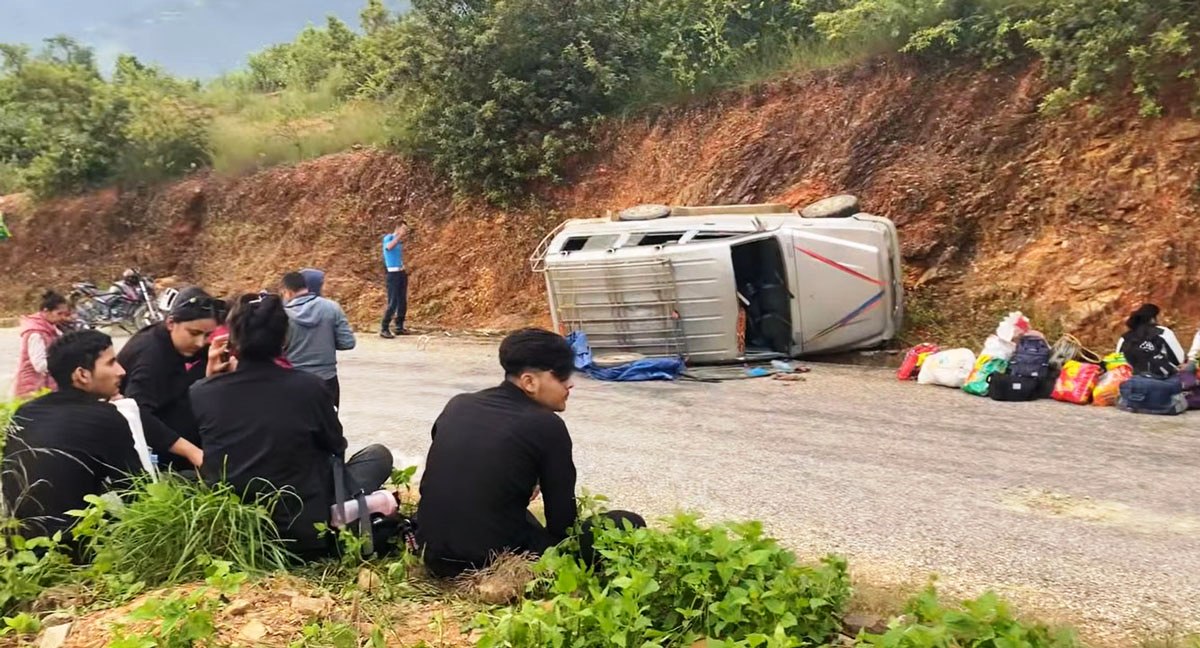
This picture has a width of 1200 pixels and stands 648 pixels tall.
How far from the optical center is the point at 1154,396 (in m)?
7.70

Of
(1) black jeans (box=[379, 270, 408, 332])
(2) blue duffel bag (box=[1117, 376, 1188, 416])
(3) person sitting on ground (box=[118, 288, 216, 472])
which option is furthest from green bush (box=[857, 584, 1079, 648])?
(1) black jeans (box=[379, 270, 408, 332])

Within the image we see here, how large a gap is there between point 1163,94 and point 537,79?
10.0 metres

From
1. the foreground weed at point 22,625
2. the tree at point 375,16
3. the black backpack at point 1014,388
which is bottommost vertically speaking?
the black backpack at point 1014,388

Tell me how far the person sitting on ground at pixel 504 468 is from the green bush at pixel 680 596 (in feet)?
0.75

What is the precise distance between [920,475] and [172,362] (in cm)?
494

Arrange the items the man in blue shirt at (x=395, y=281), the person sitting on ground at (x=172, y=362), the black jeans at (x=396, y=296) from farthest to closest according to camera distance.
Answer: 1. the black jeans at (x=396, y=296)
2. the man in blue shirt at (x=395, y=281)
3. the person sitting on ground at (x=172, y=362)

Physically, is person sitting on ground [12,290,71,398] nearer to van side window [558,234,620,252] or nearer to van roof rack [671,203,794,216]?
van side window [558,234,620,252]

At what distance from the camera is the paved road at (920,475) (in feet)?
14.3

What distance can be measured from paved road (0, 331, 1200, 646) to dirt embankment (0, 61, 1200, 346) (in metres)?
2.99

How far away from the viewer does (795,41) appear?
15.8 m

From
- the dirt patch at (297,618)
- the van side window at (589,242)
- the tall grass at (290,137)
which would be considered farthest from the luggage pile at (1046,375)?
the tall grass at (290,137)

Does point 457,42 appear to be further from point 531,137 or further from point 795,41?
point 795,41

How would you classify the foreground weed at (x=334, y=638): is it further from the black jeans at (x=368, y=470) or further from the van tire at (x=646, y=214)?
the van tire at (x=646, y=214)

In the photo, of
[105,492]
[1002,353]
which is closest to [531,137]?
[1002,353]
